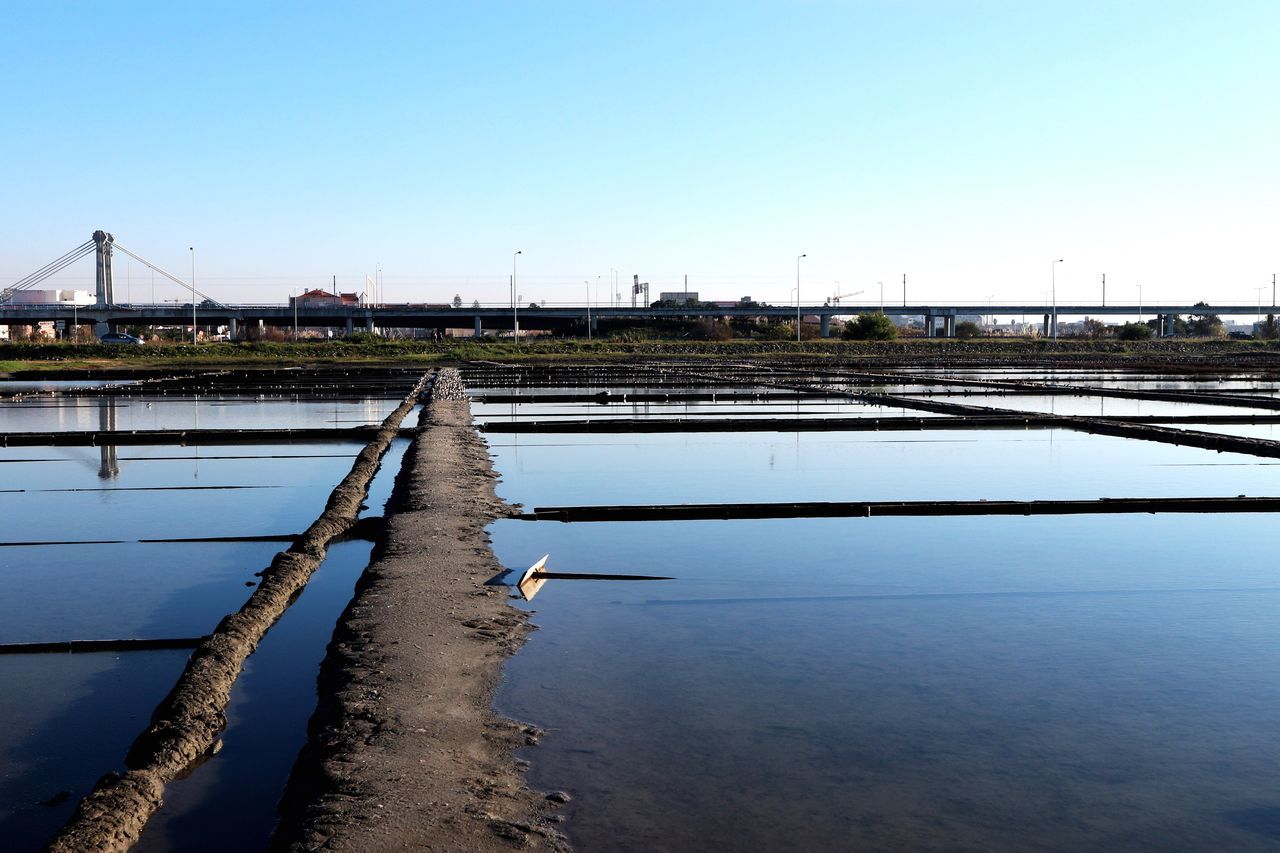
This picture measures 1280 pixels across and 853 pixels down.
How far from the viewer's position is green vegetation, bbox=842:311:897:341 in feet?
300

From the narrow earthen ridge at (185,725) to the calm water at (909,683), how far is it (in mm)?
1363

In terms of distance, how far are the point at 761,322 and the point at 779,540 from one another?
123286mm

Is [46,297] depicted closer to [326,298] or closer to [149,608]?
[326,298]

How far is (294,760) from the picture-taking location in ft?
16.5

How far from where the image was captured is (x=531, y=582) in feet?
27.0

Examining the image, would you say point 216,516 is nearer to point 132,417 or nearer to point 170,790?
point 170,790

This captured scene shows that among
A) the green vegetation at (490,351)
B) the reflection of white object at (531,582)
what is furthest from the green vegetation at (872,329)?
the reflection of white object at (531,582)

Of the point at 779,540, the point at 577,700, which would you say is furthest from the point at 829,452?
the point at 577,700

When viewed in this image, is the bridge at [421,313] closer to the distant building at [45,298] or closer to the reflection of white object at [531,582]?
the distant building at [45,298]

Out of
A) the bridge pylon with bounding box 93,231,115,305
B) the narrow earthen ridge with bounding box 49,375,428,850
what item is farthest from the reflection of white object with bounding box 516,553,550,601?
the bridge pylon with bounding box 93,231,115,305

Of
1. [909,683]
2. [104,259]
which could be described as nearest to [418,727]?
[909,683]

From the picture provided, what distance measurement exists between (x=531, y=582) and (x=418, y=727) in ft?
10.2

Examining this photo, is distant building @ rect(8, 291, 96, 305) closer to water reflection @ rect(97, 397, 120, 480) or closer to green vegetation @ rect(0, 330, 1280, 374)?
green vegetation @ rect(0, 330, 1280, 374)

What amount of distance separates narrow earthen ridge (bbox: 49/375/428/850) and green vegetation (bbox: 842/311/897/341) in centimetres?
8522
